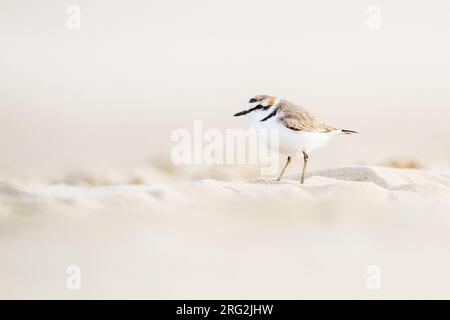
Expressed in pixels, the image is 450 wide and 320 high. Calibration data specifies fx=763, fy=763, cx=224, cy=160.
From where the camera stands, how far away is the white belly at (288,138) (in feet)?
23.7

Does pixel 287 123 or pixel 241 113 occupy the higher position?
pixel 241 113

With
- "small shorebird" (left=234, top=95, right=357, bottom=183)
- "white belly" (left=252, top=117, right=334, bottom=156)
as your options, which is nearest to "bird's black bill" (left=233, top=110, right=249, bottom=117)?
"small shorebird" (left=234, top=95, right=357, bottom=183)

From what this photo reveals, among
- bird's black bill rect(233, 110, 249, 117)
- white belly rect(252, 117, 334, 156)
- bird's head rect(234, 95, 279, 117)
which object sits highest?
bird's head rect(234, 95, 279, 117)

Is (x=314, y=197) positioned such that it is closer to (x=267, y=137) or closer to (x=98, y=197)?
(x=267, y=137)

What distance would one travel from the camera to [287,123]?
7254mm

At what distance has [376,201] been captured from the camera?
22.3ft

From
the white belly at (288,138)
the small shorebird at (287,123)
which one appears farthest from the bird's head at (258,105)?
the white belly at (288,138)

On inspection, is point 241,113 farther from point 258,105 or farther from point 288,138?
point 288,138

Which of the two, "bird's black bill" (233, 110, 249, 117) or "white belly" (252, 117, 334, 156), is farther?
"bird's black bill" (233, 110, 249, 117)

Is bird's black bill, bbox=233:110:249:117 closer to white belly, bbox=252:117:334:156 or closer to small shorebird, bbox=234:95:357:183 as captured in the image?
small shorebird, bbox=234:95:357:183

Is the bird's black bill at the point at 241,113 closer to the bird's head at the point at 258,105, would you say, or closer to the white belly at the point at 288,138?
the bird's head at the point at 258,105

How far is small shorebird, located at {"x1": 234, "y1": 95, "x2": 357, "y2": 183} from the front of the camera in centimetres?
725

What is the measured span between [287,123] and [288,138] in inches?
5.7

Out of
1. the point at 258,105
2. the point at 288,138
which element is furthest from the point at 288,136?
the point at 258,105
